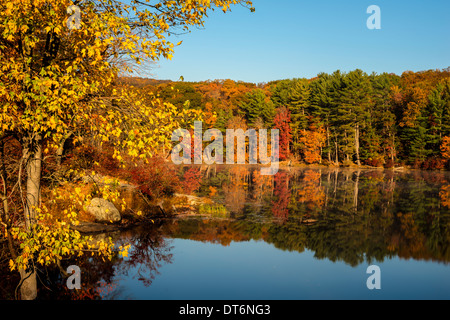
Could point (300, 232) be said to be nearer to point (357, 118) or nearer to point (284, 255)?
point (284, 255)

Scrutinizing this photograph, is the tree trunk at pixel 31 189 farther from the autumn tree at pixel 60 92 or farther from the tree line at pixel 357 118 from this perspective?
the tree line at pixel 357 118

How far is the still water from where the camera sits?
9.29m

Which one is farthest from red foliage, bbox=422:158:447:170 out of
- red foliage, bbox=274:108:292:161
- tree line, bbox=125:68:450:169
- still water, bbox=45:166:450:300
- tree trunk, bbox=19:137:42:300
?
tree trunk, bbox=19:137:42:300

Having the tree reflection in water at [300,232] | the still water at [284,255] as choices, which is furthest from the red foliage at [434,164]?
the still water at [284,255]

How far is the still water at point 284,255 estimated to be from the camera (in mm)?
9289

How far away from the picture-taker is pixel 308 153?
60.8 m

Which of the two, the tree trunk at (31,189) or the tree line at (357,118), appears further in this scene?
the tree line at (357,118)

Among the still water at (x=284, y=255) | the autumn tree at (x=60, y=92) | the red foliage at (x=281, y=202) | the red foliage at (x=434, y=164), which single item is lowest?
the still water at (x=284, y=255)

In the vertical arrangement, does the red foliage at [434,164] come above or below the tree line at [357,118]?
below

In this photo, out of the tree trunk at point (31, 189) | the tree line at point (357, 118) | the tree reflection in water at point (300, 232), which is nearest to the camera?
the tree trunk at point (31, 189)

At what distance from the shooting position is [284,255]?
12.1 m

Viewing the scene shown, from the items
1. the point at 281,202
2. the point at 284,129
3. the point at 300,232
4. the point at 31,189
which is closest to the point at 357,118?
the point at 284,129
